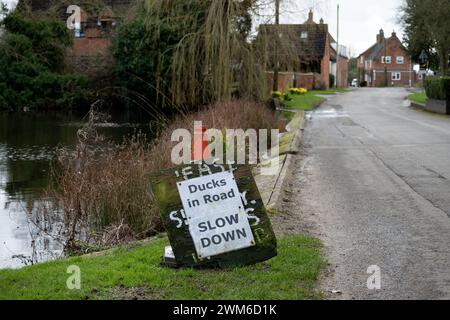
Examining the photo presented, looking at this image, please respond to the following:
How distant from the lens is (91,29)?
193 ft

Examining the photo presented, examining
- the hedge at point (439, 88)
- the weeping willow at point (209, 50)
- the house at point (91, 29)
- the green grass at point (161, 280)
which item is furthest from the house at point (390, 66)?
the green grass at point (161, 280)

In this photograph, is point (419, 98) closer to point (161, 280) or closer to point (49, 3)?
point (49, 3)

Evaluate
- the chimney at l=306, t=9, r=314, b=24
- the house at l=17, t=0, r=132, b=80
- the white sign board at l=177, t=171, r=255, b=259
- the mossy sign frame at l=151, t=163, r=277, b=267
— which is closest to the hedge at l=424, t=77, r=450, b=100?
the chimney at l=306, t=9, r=314, b=24

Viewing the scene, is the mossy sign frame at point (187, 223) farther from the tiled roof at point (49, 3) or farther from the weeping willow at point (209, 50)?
the tiled roof at point (49, 3)

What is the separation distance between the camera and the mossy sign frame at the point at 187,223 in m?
6.64

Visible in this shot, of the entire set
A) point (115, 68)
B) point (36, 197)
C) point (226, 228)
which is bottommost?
point (36, 197)

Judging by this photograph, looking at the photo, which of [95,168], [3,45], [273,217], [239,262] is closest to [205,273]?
[239,262]

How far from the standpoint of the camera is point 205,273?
6562 mm

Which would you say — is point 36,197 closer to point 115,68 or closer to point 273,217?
point 273,217

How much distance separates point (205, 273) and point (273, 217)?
284 cm

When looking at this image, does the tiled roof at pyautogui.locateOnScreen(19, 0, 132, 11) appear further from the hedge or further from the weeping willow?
the hedge

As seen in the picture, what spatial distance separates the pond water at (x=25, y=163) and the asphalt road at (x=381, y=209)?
15.4 feet

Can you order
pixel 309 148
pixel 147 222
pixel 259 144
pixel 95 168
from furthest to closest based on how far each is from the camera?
pixel 259 144
pixel 309 148
pixel 95 168
pixel 147 222

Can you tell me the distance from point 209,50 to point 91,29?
1319 inches
